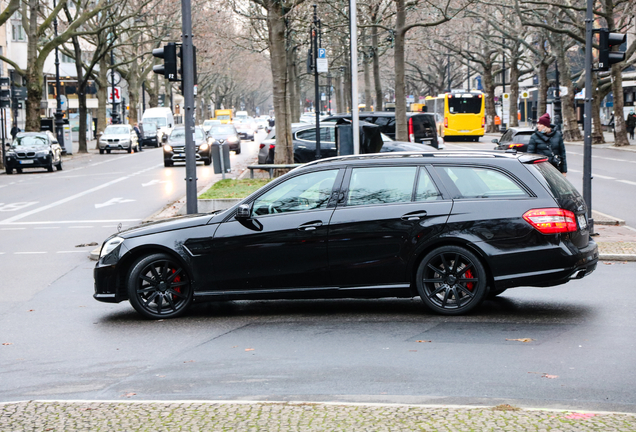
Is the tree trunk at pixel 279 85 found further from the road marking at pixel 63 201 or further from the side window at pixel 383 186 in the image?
the side window at pixel 383 186

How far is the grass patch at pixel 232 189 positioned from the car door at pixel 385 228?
9714 millimetres

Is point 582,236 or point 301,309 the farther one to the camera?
point 301,309

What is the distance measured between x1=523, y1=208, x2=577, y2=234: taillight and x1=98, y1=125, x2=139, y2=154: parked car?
4710 cm

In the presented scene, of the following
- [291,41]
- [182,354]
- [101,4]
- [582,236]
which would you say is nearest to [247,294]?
[182,354]

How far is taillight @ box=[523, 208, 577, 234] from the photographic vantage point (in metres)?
7.92

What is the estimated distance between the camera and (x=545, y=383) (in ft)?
19.2

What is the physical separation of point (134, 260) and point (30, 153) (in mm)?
28067

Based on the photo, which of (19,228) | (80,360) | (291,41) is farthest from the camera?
(291,41)

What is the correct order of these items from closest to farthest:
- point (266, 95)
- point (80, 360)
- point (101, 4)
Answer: point (80, 360)
point (101, 4)
point (266, 95)

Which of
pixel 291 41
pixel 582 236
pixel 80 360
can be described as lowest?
pixel 80 360

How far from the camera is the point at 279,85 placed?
24.0 meters

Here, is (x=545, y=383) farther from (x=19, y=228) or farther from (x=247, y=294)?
(x=19, y=228)

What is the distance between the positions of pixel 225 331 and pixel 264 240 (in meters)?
0.94

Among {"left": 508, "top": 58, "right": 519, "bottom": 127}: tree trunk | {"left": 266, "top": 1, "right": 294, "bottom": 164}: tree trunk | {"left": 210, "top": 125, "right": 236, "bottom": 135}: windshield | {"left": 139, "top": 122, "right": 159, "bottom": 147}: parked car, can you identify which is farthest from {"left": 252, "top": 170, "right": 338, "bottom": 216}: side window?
{"left": 139, "top": 122, "right": 159, "bottom": 147}: parked car
